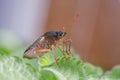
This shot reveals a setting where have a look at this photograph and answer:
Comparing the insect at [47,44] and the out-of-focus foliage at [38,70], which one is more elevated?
the insect at [47,44]

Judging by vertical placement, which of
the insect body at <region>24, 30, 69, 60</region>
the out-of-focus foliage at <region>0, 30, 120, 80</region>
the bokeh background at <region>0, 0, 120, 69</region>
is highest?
the bokeh background at <region>0, 0, 120, 69</region>

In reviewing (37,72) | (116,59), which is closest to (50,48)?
(37,72)

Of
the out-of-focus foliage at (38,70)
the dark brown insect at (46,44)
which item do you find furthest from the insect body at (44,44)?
the out-of-focus foliage at (38,70)

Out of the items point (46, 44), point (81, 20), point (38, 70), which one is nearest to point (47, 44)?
point (46, 44)

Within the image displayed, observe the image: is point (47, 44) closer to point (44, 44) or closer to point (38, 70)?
point (44, 44)

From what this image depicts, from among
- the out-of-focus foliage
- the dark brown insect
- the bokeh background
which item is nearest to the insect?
the dark brown insect

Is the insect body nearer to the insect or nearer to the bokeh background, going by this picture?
the insect

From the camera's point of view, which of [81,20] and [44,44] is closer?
[44,44]

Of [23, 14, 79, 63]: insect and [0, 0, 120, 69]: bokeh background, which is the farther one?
[0, 0, 120, 69]: bokeh background

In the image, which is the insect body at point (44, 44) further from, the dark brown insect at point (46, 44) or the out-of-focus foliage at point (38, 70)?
the out-of-focus foliage at point (38, 70)
